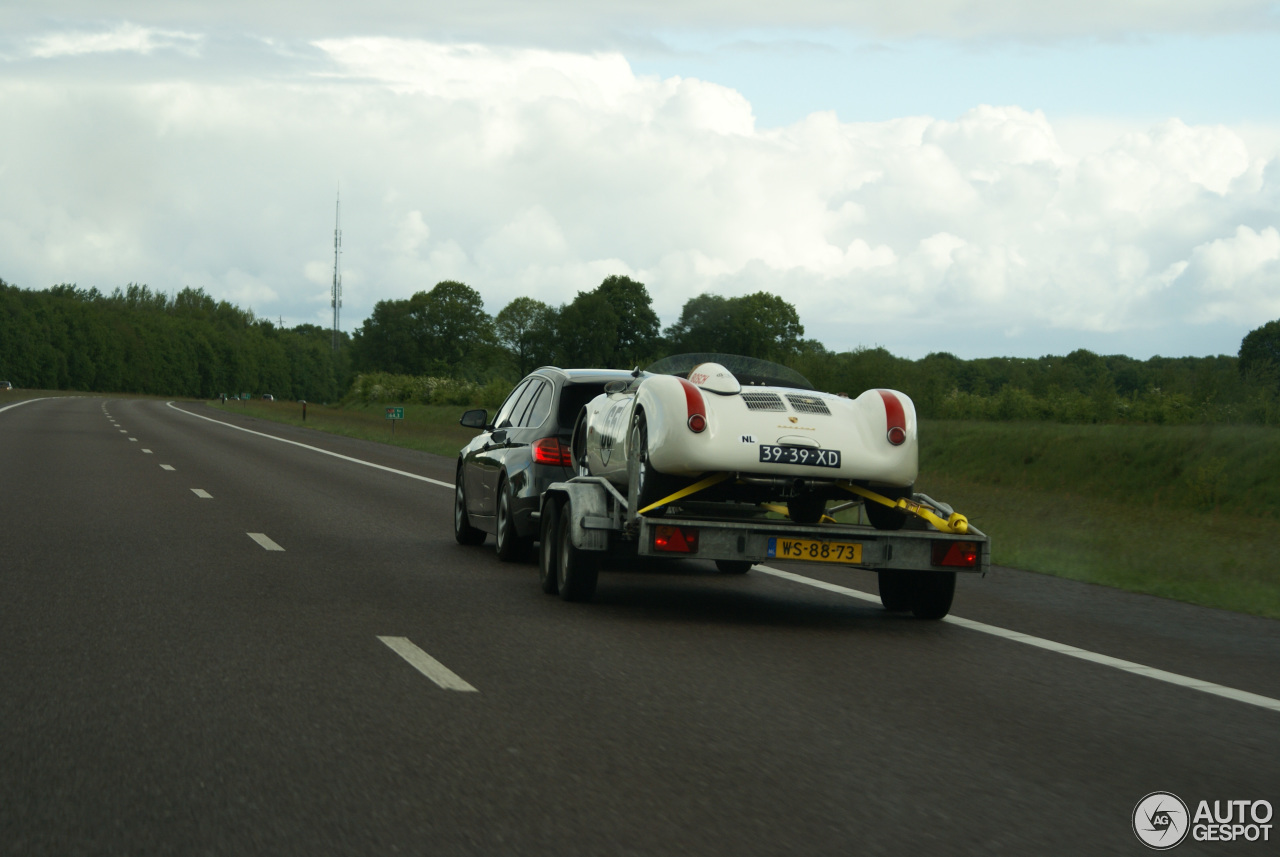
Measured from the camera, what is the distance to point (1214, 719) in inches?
278

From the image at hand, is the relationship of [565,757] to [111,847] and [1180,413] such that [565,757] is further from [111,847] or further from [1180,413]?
[1180,413]

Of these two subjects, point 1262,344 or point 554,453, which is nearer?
point 554,453

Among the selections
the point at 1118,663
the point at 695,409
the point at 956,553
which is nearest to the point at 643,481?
the point at 695,409

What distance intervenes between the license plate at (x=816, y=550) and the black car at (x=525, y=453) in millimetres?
3388

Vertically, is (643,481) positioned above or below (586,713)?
above

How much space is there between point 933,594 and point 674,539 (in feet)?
6.73

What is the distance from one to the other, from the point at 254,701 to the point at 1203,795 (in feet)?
13.1

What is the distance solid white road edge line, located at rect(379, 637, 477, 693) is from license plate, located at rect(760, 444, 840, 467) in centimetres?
256

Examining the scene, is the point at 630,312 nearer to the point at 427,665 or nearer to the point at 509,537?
the point at 509,537

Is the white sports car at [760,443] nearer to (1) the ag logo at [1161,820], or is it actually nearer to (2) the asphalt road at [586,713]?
(2) the asphalt road at [586,713]

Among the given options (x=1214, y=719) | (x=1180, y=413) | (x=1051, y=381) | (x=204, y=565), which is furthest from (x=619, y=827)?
(x=1051, y=381)

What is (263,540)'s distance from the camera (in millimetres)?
14523

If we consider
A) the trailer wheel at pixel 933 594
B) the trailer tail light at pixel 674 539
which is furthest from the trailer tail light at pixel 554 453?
the trailer wheel at pixel 933 594

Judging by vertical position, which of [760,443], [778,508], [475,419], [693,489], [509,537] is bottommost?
[509,537]
